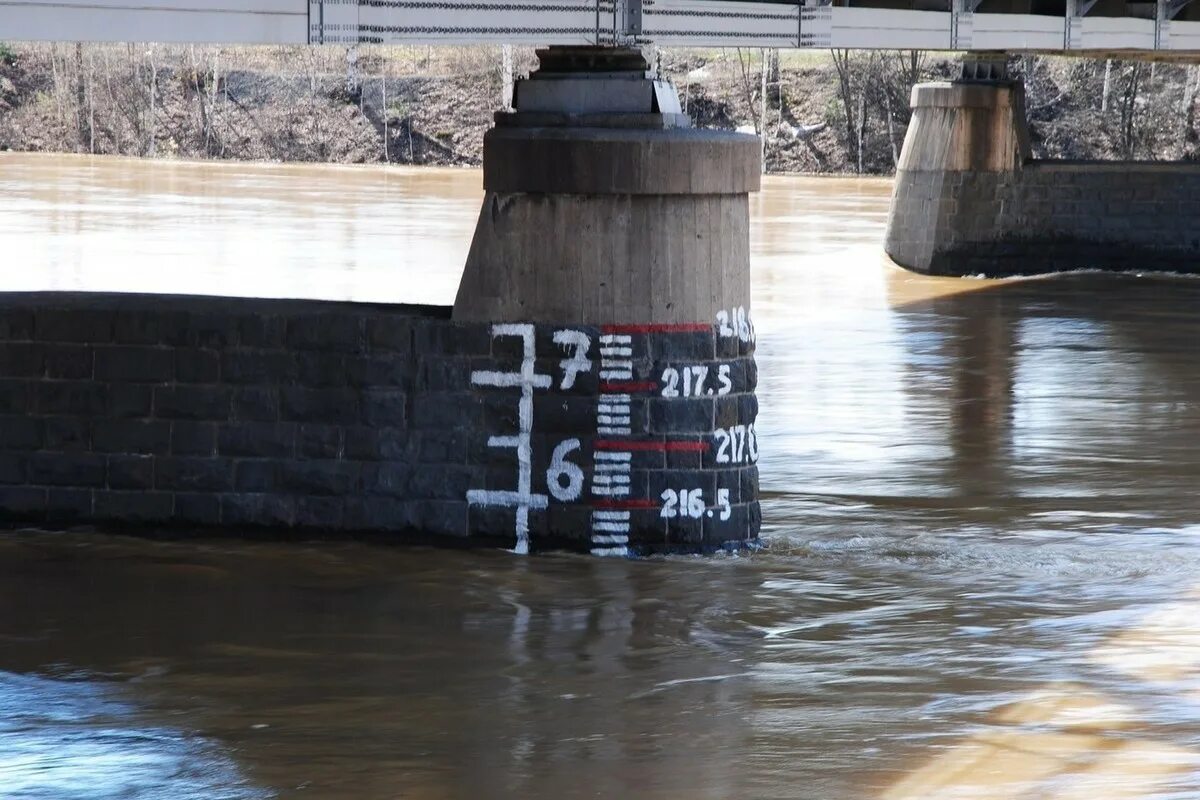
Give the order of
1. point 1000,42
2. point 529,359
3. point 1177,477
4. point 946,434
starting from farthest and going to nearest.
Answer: point 1000,42
point 946,434
point 1177,477
point 529,359

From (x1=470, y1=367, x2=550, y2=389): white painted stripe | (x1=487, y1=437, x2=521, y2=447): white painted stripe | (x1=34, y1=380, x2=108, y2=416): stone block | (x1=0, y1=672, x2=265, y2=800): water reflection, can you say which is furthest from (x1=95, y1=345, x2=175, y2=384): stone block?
(x1=0, y1=672, x2=265, y2=800): water reflection

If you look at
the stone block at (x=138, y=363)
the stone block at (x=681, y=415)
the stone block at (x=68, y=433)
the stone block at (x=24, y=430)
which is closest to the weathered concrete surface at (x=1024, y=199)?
the stone block at (x=681, y=415)

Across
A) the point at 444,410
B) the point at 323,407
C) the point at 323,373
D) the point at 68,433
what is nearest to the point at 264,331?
the point at 323,373

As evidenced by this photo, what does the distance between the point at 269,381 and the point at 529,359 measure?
178 cm

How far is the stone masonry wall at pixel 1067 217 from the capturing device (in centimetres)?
3522

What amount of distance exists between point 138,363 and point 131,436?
0.50 metres

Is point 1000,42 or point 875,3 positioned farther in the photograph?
point 1000,42

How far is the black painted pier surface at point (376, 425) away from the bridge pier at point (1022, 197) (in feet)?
76.2

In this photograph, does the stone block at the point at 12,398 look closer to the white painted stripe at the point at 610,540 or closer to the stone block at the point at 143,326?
the stone block at the point at 143,326

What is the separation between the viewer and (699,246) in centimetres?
1307

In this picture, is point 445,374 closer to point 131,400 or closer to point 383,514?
point 383,514

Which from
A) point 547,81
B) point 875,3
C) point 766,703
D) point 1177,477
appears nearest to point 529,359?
point 547,81

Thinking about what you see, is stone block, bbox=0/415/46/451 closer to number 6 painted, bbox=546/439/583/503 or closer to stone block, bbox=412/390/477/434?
stone block, bbox=412/390/477/434

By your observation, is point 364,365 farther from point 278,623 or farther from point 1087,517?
point 1087,517
